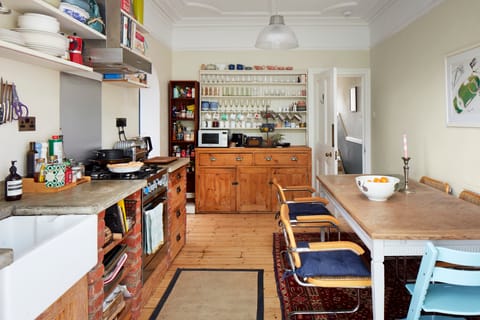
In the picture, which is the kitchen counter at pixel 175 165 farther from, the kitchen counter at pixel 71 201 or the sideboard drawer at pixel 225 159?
the sideboard drawer at pixel 225 159

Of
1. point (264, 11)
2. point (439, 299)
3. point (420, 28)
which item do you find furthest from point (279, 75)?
point (439, 299)

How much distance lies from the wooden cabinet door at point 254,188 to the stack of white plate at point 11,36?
3.75 metres

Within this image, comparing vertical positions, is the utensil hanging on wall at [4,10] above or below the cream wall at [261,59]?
below

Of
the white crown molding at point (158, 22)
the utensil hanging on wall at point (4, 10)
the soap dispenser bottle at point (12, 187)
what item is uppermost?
the white crown molding at point (158, 22)

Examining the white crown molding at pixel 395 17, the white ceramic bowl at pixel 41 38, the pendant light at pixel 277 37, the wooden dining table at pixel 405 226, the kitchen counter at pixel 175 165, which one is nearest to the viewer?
the wooden dining table at pixel 405 226

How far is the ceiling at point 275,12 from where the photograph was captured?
16.1ft

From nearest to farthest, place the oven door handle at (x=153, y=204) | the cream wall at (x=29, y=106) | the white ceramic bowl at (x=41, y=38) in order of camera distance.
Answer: the white ceramic bowl at (x=41, y=38) → the cream wall at (x=29, y=106) → the oven door handle at (x=153, y=204)

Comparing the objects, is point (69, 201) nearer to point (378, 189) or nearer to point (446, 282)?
point (446, 282)

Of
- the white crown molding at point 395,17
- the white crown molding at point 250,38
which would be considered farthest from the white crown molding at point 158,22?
the white crown molding at point 395,17

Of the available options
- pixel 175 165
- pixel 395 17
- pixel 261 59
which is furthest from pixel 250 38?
pixel 175 165

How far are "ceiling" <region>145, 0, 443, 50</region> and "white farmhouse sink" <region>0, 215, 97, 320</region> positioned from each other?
3374 mm

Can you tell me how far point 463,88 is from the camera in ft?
10.4

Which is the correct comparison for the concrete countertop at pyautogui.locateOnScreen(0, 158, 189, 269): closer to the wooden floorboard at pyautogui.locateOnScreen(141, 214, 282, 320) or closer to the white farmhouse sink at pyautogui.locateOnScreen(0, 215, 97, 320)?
the white farmhouse sink at pyautogui.locateOnScreen(0, 215, 97, 320)

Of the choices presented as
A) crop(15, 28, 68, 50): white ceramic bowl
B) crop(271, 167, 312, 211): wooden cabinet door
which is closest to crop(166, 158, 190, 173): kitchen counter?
crop(15, 28, 68, 50): white ceramic bowl
